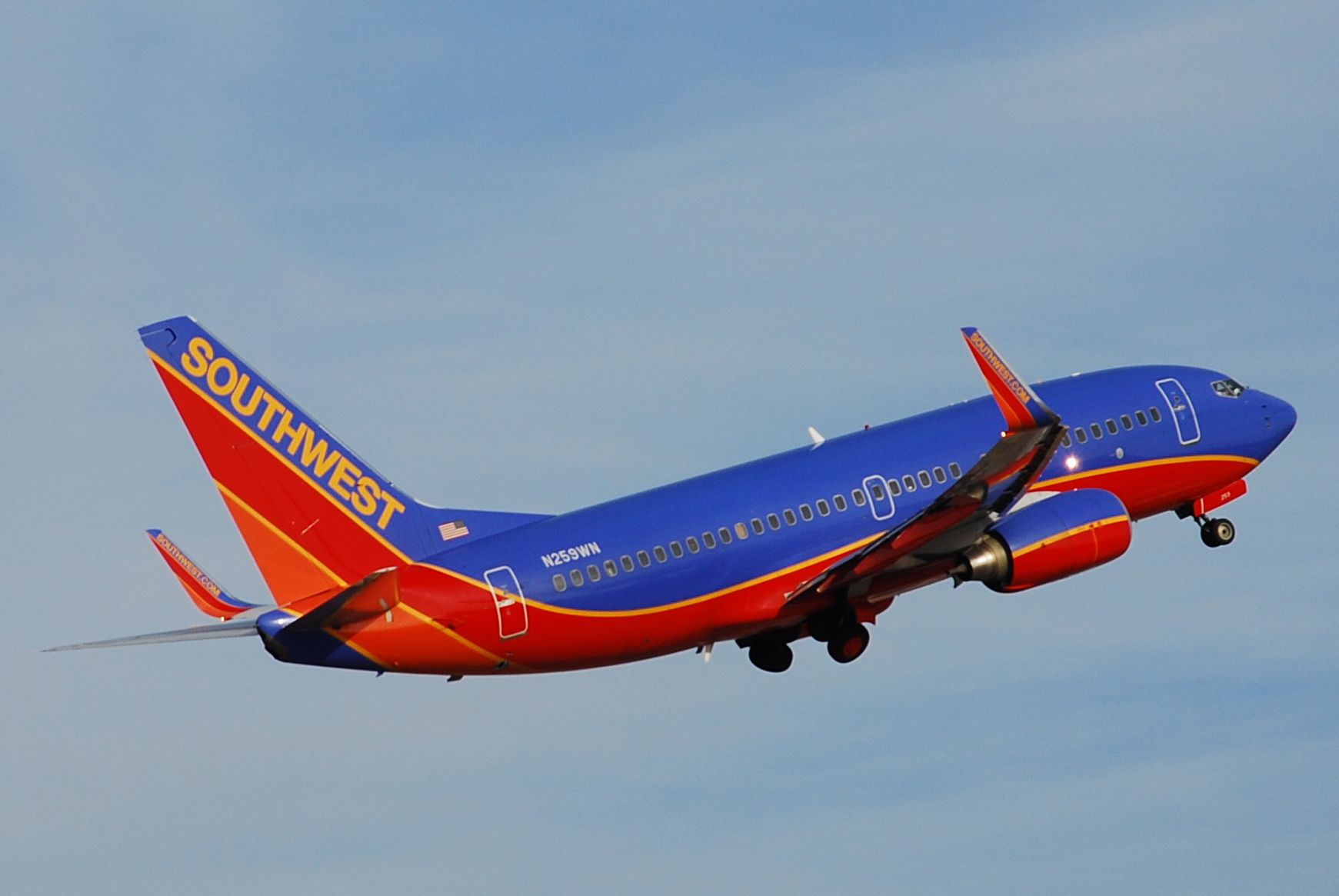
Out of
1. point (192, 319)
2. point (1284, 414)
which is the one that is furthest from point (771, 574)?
point (1284, 414)

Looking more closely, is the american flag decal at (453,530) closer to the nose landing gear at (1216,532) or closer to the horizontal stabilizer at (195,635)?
the horizontal stabilizer at (195,635)

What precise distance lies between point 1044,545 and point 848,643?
5273 millimetres

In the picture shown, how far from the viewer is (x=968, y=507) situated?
168 feet

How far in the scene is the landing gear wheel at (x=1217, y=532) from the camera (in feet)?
200

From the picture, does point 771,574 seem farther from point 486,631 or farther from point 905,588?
point 486,631

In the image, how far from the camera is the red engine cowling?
5269 cm

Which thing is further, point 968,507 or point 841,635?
point 841,635

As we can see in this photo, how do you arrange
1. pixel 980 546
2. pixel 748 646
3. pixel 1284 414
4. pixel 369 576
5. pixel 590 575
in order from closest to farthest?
pixel 369 576 → pixel 590 575 → pixel 980 546 → pixel 748 646 → pixel 1284 414

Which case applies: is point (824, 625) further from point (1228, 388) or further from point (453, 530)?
point (1228, 388)

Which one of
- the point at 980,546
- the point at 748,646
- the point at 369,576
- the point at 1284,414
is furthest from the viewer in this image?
the point at 1284,414

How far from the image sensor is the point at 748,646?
57.2 m

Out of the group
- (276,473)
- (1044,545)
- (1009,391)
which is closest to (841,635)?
(1044,545)

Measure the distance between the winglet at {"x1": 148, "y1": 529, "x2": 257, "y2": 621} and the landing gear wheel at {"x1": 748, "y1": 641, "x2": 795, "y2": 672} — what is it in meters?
12.6

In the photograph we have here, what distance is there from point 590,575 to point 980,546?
9.71 m
